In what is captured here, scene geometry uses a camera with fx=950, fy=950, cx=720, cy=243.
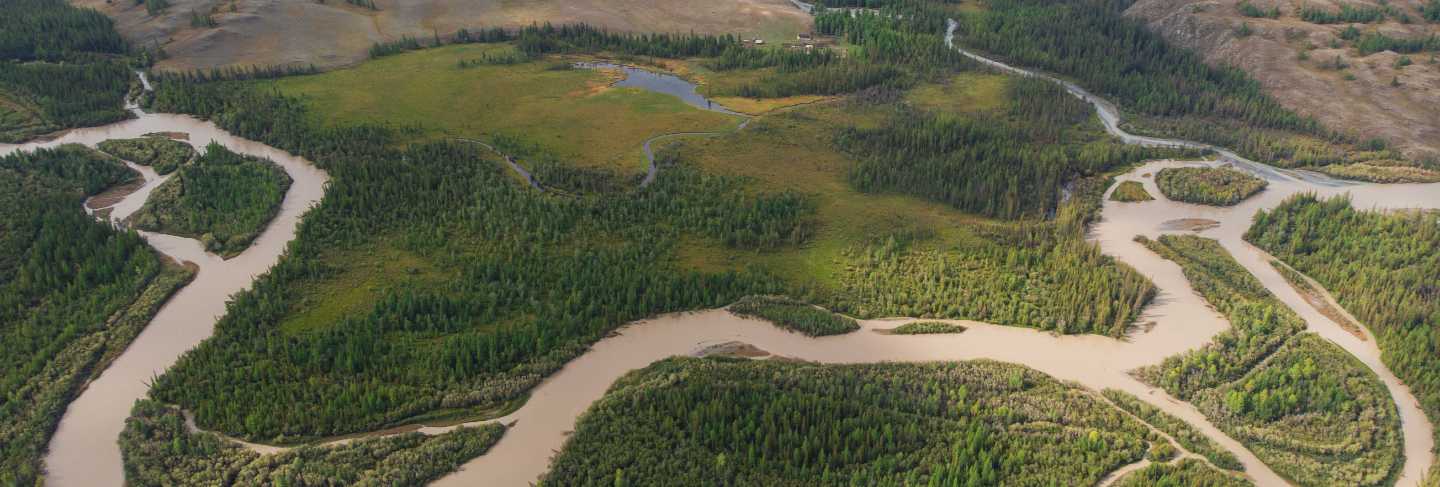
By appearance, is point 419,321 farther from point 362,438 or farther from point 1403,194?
point 1403,194

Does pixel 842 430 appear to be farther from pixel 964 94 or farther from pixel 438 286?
pixel 964 94

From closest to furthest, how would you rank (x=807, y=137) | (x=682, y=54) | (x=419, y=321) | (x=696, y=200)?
(x=419, y=321), (x=696, y=200), (x=807, y=137), (x=682, y=54)

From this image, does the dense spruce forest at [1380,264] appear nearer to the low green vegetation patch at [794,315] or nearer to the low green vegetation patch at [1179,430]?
the low green vegetation patch at [1179,430]

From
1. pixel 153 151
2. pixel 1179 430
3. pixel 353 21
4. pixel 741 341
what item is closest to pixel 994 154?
pixel 741 341

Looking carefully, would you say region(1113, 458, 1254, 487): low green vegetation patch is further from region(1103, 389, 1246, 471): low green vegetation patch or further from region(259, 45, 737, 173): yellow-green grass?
region(259, 45, 737, 173): yellow-green grass

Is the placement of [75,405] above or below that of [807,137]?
below

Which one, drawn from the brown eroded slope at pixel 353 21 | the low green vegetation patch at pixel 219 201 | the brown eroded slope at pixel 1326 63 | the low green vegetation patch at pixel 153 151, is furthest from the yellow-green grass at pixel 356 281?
the brown eroded slope at pixel 1326 63

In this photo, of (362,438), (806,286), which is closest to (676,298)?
(806,286)
